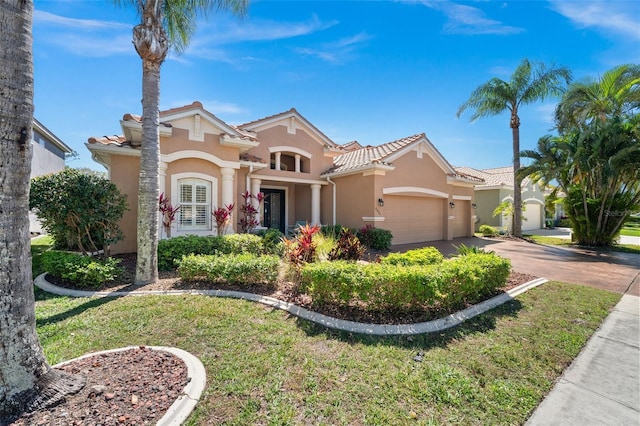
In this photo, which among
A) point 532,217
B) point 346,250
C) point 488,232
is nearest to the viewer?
point 346,250

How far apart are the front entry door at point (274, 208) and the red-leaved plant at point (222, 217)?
18.6 feet

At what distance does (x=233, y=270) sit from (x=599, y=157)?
19.7 m

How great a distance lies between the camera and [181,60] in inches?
406

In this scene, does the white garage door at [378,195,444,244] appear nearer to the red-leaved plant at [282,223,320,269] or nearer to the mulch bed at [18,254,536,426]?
the red-leaved plant at [282,223,320,269]

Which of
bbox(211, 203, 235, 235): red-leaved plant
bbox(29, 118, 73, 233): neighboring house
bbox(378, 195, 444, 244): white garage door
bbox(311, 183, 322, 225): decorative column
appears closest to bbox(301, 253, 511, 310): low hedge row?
bbox(211, 203, 235, 235): red-leaved plant

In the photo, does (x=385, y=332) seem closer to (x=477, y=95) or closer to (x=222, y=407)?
(x=222, y=407)

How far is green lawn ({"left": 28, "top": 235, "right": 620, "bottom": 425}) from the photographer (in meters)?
3.04

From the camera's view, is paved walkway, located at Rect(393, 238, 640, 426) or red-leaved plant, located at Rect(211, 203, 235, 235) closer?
paved walkway, located at Rect(393, 238, 640, 426)

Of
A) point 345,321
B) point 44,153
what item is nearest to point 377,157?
point 345,321

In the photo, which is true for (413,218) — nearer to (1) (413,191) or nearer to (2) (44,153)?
(1) (413,191)

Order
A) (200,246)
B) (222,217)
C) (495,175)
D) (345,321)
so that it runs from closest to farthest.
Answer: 1. (345,321)
2. (200,246)
3. (222,217)
4. (495,175)

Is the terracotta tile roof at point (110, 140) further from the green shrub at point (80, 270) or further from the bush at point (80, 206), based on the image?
the green shrub at point (80, 270)

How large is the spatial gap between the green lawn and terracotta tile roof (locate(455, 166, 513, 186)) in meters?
24.3

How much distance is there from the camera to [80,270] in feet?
22.1
